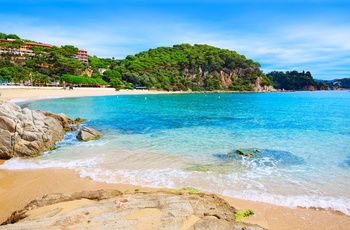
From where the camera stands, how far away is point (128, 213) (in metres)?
5.25

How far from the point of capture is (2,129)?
12250 mm

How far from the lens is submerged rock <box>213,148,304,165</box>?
12.0 meters

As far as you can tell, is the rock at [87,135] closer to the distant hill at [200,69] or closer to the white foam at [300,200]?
the white foam at [300,200]

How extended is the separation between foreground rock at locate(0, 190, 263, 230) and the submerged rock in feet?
21.0

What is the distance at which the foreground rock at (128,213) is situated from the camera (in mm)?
4805

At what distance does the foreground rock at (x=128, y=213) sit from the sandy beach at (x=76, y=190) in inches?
47.3

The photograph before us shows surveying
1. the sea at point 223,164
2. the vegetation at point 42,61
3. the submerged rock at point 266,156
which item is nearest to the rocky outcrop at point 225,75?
the vegetation at point 42,61

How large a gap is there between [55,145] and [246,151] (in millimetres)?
11598

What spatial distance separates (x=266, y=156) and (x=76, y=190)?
946cm

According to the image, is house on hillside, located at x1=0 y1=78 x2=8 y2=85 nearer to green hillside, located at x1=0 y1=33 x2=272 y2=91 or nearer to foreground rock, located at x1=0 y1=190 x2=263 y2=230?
green hillside, located at x1=0 y1=33 x2=272 y2=91

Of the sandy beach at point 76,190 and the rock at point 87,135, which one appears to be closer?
the sandy beach at point 76,190

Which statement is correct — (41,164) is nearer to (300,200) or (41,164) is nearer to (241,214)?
(241,214)

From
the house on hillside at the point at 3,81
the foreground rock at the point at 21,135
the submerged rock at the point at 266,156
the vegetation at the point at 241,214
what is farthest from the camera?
the house on hillside at the point at 3,81

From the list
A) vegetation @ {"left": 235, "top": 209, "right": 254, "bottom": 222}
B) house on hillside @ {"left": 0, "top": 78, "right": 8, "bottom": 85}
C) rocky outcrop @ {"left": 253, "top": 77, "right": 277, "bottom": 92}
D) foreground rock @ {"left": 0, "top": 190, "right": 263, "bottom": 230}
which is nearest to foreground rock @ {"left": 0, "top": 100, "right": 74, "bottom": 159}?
foreground rock @ {"left": 0, "top": 190, "right": 263, "bottom": 230}
